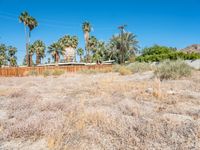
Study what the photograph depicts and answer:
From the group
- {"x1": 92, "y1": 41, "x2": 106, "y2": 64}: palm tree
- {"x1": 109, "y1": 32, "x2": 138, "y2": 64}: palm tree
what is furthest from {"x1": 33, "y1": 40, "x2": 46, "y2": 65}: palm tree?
{"x1": 109, "y1": 32, "x2": 138, "y2": 64}: palm tree

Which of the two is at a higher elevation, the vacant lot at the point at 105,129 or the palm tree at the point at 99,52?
the palm tree at the point at 99,52

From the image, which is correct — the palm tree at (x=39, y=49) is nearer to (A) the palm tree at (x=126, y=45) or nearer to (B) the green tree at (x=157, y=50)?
(A) the palm tree at (x=126, y=45)

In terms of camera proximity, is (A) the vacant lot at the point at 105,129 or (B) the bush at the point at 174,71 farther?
(B) the bush at the point at 174,71

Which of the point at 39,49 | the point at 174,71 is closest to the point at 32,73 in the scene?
the point at 174,71

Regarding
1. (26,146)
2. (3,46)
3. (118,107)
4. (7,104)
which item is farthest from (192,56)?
(3,46)

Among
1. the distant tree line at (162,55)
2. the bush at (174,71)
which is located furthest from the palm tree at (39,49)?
the bush at (174,71)

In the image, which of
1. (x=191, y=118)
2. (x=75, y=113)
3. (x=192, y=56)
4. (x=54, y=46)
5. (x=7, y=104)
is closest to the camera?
(x=191, y=118)

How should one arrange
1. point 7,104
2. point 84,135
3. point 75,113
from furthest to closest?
point 7,104, point 75,113, point 84,135

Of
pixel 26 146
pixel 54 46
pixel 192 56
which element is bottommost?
pixel 26 146

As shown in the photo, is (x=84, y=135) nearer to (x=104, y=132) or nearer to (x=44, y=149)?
(x=104, y=132)

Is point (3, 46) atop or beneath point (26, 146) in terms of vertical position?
atop

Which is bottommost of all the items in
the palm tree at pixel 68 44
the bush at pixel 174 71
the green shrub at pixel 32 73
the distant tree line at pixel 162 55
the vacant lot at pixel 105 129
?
the vacant lot at pixel 105 129

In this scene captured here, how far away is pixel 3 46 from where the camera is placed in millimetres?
57344

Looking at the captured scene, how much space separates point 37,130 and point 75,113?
1402mm
